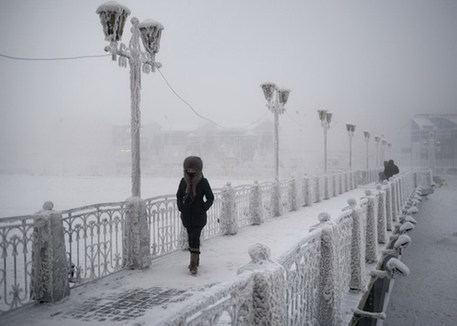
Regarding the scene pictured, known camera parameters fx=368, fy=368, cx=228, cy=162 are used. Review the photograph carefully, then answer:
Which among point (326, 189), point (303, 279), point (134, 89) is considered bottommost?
point (326, 189)

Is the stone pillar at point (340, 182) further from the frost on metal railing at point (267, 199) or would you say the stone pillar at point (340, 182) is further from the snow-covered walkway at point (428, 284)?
the frost on metal railing at point (267, 199)

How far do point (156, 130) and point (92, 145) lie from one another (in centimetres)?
3349

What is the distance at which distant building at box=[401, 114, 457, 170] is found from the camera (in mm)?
62309

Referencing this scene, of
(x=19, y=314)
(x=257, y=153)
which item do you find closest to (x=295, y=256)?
(x=19, y=314)

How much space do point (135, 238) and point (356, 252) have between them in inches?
160

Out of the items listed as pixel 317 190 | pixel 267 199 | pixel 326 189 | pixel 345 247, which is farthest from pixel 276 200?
pixel 345 247

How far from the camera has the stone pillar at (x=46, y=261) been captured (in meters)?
5.40

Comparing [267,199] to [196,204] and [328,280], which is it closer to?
[196,204]

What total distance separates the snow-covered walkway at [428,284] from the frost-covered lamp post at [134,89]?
15.8ft

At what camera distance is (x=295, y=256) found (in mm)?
3252

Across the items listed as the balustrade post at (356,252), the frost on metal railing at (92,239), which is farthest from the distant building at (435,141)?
the frost on metal railing at (92,239)

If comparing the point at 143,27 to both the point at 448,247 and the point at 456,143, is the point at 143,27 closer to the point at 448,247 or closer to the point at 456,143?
the point at 448,247

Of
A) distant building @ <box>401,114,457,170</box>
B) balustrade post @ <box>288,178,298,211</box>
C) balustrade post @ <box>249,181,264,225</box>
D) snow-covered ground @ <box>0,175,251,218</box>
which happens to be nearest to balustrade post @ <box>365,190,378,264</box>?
balustrade post @ <box>249,181,264,225</box>

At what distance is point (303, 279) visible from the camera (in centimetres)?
360
